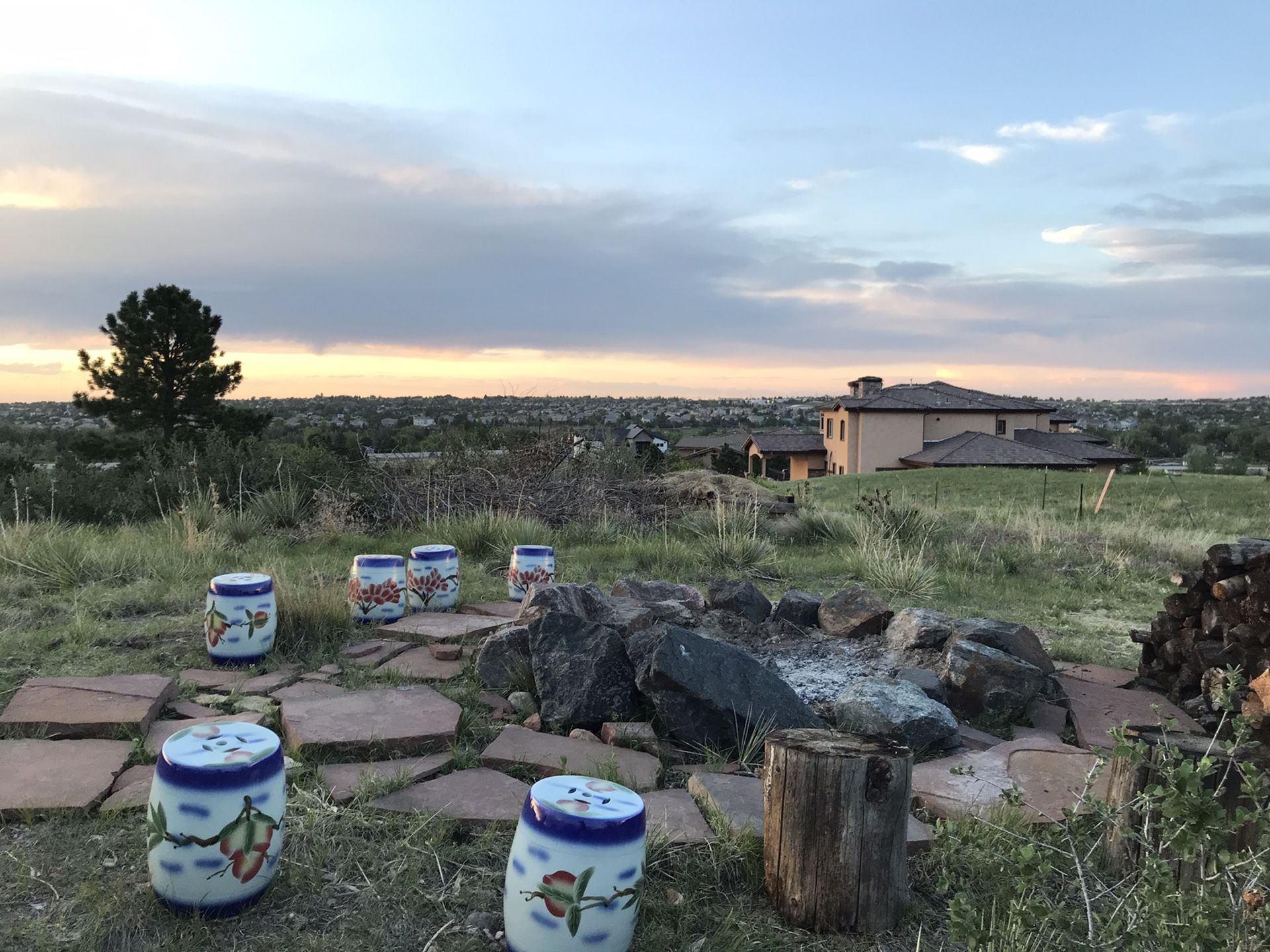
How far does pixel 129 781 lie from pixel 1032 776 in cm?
311

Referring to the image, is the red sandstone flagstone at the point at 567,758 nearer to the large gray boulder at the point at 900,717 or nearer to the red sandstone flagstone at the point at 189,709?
the large gray boulder at the point at 900,717

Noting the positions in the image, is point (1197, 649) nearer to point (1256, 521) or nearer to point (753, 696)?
point (753, 696)

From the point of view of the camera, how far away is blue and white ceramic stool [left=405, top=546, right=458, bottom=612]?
211 inches

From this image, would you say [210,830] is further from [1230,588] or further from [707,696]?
[1230,588]

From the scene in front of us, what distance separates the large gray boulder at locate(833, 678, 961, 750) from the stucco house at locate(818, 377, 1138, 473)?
38.3 meters

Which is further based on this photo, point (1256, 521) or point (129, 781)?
point (1256, 521)

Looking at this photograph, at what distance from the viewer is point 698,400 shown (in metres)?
92.6

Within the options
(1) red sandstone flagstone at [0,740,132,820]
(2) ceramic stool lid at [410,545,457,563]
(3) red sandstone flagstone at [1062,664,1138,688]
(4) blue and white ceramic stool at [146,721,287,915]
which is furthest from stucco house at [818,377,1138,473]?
(4) blue and white ceramic stool at [146,721,287,915]

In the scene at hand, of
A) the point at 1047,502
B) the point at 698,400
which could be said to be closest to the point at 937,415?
the point at 1047,502

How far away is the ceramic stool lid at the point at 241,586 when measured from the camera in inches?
162

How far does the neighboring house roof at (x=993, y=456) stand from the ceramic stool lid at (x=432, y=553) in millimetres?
35066

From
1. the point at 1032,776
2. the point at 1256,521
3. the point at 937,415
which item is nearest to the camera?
the point at 1032,776

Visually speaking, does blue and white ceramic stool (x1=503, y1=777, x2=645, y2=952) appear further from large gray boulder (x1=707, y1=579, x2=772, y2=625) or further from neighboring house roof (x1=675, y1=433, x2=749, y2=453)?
neighboring house roof (x1=675, y1=433, x2=749, y2=453)

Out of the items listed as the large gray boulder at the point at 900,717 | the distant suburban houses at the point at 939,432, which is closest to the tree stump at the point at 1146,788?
the large gray boulder at the point at 900,717
